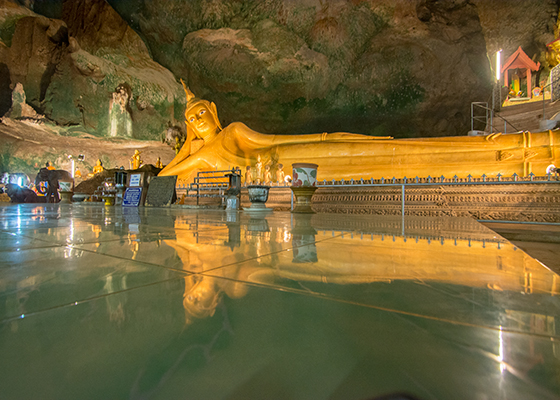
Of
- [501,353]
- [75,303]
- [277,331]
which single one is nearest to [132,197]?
[75,303]

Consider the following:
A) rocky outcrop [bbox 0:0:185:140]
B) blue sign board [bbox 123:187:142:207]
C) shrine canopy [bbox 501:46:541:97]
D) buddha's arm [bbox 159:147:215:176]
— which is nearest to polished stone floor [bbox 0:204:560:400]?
blue sign board [bbox 123:187:142:207]

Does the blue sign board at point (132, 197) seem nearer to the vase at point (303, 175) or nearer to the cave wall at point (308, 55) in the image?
the vase at point (303, 175)

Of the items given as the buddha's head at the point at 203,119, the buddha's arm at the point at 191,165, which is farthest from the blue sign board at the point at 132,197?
the buddha's head at the point at 203,119

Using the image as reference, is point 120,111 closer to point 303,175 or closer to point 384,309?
point 303,175

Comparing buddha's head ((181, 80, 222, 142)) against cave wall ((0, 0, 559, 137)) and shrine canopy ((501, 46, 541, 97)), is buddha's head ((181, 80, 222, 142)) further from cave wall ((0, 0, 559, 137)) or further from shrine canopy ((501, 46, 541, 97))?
shrine canopy ((501, 46, 541, 97))

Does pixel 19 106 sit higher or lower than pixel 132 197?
higher

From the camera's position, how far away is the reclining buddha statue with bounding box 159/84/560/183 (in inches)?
194

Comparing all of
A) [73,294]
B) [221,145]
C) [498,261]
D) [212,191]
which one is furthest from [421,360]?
[221,145]

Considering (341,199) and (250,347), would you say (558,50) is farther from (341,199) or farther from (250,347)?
(250,347)

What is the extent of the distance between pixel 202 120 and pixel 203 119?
0.04m

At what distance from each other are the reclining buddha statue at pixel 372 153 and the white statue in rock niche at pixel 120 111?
395cm

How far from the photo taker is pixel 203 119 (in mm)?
8438

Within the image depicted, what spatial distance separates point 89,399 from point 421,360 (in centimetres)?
36

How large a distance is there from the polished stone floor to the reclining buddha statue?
203 inches
